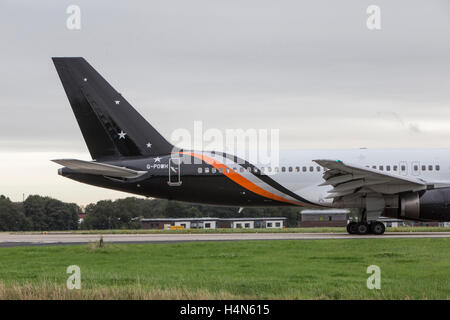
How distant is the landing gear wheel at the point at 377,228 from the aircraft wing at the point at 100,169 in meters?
11.8

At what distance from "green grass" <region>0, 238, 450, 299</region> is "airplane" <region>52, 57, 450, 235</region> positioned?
6650 millimetres

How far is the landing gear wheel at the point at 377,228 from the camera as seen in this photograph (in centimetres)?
3250

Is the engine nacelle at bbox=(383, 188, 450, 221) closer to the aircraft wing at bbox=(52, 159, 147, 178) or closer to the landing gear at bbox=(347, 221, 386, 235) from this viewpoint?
the landing gear at bbox=(347, 221, 386, 235)

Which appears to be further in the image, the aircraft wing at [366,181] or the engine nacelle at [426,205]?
the engine nacelle at [426,205]

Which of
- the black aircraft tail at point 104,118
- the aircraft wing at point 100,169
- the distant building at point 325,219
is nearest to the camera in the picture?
the aircraft wing at point 100,169

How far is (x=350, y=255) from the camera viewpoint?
20.5m

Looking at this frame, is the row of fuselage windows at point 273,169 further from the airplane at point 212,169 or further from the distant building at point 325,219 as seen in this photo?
the distant building at point 325,219

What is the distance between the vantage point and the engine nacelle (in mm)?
31453

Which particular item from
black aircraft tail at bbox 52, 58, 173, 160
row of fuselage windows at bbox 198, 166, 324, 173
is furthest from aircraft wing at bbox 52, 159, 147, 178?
row of fuselage windows at bbox 198, 166, 324, 173
